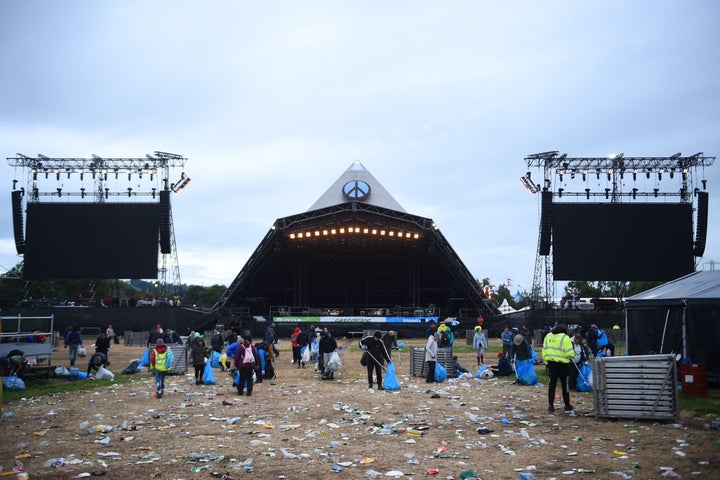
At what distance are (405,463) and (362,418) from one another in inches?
124

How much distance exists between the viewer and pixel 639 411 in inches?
368

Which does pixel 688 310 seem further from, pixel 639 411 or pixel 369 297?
pixel 369 297

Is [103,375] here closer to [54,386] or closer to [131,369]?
[131,369]

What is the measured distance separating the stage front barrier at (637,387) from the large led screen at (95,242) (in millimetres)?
35539

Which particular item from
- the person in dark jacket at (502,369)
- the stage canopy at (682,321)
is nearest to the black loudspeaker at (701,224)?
the stage canopy at (682,321)

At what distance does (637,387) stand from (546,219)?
2962 cm

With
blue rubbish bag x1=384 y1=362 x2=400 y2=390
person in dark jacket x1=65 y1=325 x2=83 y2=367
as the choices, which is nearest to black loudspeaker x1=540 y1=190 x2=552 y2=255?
blue rubbish bag x1=384 y1=362 x2=400 y2=390

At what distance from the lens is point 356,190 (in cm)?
4056

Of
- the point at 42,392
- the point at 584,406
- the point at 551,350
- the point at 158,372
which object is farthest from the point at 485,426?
the point at 42,392

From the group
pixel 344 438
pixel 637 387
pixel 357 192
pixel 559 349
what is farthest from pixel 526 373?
pixel 357 192

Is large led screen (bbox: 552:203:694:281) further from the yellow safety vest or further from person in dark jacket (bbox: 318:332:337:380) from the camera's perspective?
the yellow safety vest

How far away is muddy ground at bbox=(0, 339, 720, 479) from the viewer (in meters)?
6.76

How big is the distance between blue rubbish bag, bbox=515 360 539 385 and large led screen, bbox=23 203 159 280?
103 ft

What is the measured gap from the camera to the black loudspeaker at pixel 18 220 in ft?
132
